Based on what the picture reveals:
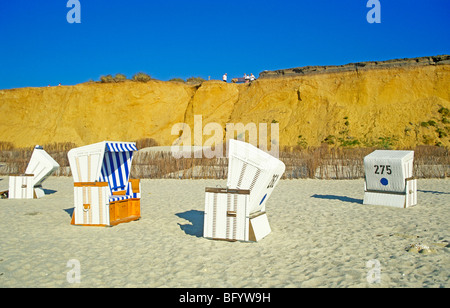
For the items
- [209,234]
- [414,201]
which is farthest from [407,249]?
[414,201]

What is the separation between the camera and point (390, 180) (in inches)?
341

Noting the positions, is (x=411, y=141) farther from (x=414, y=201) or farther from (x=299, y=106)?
(x=414, y=201)

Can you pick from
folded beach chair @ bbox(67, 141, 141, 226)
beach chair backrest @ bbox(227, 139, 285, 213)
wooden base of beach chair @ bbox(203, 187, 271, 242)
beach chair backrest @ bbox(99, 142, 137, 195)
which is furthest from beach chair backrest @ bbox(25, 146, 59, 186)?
beach chair backrest @ bbox(227, 139, 285, 213)

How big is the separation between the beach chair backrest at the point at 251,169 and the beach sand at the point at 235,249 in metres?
0.80

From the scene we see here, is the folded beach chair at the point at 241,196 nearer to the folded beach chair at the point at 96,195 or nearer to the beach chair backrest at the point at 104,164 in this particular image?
the folded beach chair at the point at 96,195

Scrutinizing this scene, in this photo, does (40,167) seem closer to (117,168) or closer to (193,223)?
(117,168)

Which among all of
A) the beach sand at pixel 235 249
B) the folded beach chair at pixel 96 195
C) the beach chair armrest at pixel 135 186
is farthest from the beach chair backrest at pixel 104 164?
the beach sand at pixel 235 249

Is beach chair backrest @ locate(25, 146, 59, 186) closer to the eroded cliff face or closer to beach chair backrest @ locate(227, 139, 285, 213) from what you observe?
beach chair backrest @ locate(227, 139, 285, 213)

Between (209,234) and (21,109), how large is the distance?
35928 millimetres

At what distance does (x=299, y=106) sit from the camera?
31016mm

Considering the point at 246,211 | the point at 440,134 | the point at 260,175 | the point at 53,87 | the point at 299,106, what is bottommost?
the point at 246,211

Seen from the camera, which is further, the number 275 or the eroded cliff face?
the eroded cliff face

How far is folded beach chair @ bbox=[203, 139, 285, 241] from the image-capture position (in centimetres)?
558

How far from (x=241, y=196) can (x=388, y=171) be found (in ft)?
15.0
